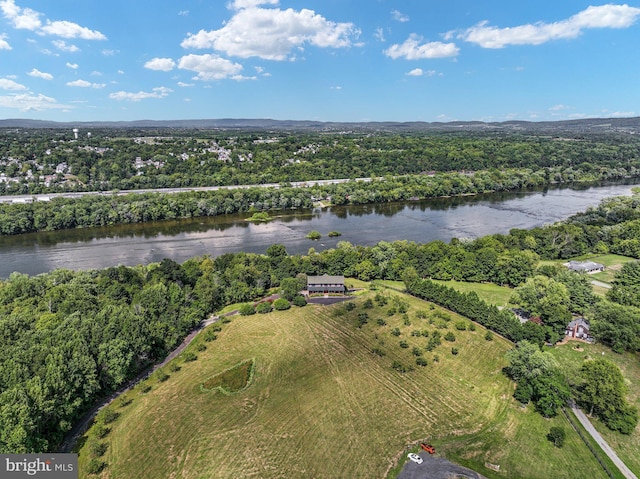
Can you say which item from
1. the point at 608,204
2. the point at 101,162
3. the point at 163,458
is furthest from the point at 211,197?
the point at 608,204

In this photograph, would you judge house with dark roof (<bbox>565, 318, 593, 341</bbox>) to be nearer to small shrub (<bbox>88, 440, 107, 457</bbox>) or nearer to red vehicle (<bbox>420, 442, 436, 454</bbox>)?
red vehicle (<bbox>420, 442, 436, 454</bbox>)

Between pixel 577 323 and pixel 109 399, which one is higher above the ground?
pixel 577 323

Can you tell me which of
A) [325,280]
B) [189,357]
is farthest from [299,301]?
[189,357]

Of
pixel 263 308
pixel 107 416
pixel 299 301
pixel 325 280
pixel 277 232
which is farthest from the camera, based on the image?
pixel 277 232

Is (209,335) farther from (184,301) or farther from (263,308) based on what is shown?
(263,308)

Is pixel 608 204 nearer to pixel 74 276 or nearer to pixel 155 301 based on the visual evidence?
pixel 155 301

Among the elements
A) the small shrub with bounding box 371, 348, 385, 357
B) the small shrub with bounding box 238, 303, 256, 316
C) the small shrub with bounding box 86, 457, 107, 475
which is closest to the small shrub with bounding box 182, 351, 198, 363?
the small shrub with bounding box 238, 303, 256, 316

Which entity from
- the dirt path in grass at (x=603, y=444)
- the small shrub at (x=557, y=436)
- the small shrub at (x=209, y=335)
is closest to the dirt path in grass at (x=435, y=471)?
the small shrub at (x=557, y=436)

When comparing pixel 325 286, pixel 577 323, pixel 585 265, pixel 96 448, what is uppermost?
pixel 585 265
